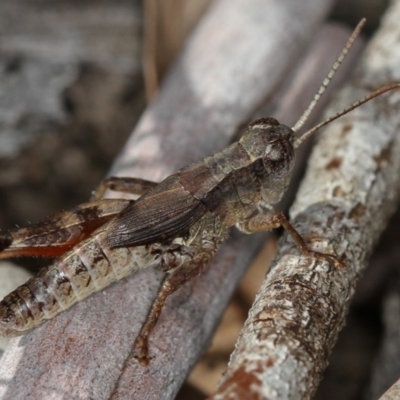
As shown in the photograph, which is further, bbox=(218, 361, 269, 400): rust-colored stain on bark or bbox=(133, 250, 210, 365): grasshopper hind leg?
bbox=(133, 250, 210, 365): grasshopper hind leg

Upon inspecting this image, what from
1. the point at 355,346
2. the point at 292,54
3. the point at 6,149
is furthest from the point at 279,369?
the point at 6,149

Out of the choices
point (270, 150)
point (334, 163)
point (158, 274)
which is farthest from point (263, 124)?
point (158, 274)

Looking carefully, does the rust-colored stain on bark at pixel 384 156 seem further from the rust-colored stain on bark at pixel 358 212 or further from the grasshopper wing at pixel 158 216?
the grasshopper wing at pixel 158 216

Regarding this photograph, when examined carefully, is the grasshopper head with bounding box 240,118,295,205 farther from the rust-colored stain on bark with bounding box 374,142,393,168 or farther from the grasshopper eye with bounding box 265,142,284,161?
the rust-colored stain on bark with bounding box 374,142,393,168

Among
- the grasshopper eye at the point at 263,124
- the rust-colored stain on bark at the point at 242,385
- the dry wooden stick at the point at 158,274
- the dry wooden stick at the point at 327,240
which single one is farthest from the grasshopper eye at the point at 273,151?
the rust-colored stain on bark at the point at 242,385

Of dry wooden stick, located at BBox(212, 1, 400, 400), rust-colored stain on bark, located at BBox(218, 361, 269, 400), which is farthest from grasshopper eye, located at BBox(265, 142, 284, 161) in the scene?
rust-colored stain on bark, located at BBox(218, 361, 269, 400)

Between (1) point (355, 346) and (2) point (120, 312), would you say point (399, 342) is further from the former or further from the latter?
(2) point (120, 312)
